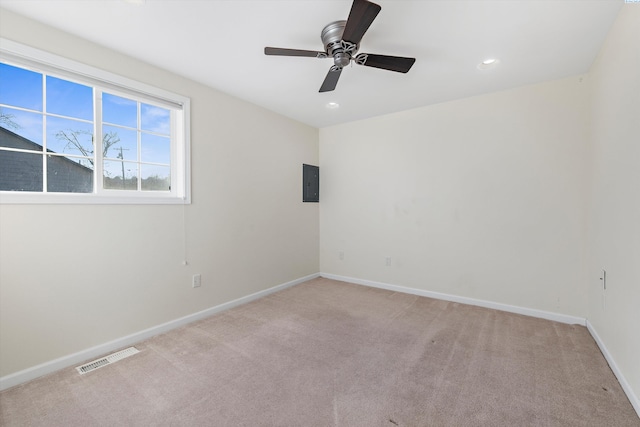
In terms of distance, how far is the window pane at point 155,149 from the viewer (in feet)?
8.13

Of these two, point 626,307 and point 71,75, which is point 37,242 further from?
point 626,307

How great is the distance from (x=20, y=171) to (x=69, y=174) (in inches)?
9.9

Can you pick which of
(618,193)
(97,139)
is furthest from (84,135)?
(618,193)

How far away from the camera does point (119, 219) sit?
7.31 ft

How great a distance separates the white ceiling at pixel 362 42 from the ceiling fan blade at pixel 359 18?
207mm

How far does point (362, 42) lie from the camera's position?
2.09 metres

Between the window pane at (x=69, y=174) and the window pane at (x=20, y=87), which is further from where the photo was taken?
the window pane at (x=69, y=174)

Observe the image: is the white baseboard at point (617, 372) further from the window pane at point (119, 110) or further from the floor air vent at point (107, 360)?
the window pane at point (119, 110)

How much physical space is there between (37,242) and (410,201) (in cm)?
360

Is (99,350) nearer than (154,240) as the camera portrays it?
Yes

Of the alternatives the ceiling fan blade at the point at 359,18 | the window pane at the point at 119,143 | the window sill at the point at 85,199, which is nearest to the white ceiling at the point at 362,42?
the ceiling fan blade at the point at 359,18

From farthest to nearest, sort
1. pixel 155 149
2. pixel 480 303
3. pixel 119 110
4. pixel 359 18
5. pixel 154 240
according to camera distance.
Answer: pixel 480 303 < pixel 155 149 < pixel 154 240 < pixel 119 110 < pixel 359 18

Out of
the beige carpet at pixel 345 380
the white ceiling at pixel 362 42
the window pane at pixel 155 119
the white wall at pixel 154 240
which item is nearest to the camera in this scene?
the beige carpet at pixel 345 380

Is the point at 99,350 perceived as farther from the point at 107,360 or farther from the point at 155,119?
the point at 155,119
